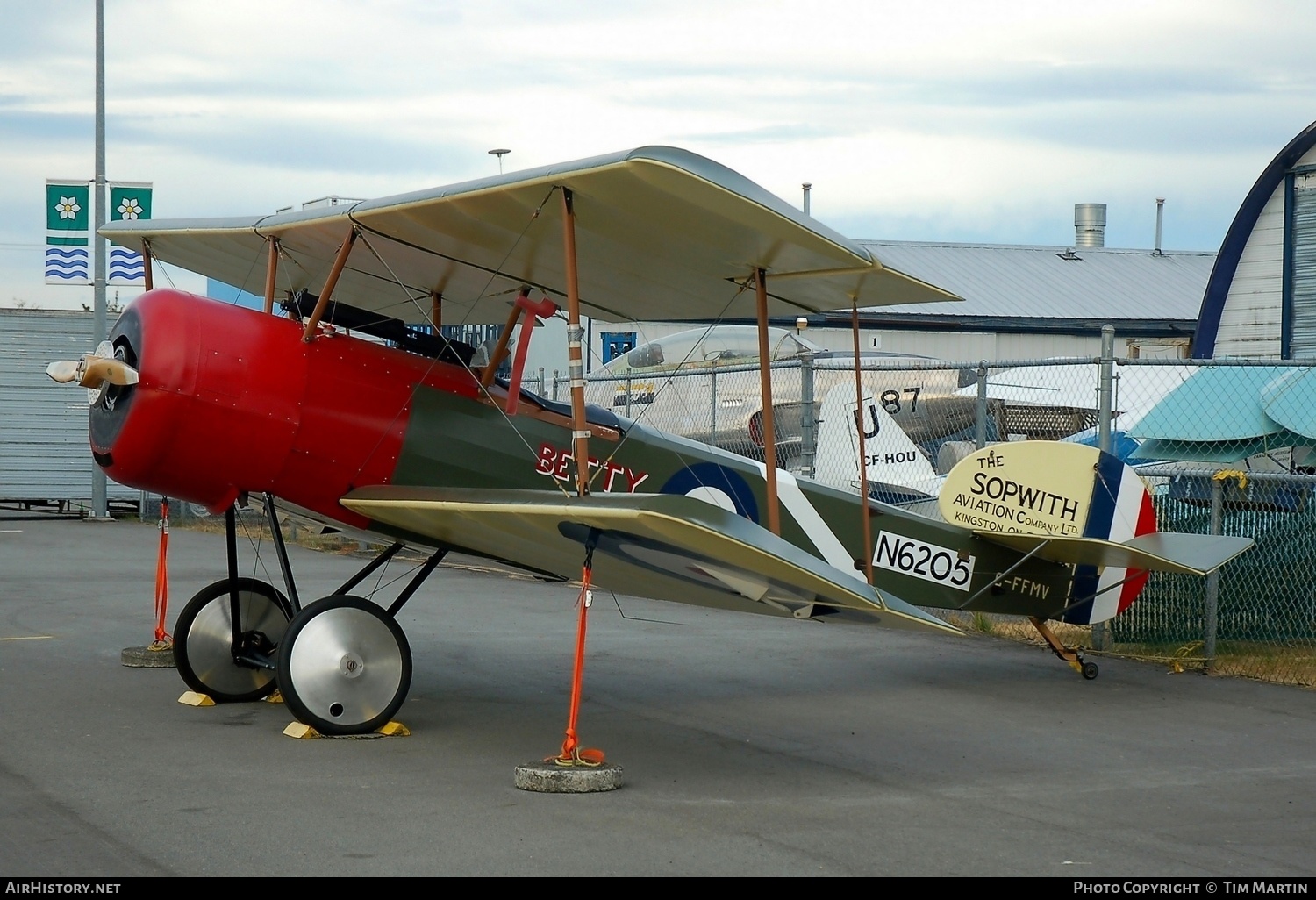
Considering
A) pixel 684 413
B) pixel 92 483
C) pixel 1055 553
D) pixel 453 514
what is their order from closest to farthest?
pixel 453 514 → pixel 1055 553 → pixel 684 413 → pixel 92 483

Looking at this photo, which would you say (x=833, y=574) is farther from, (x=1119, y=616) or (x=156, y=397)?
(x=1119, y=616)

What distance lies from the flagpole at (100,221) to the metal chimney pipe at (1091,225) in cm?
3341

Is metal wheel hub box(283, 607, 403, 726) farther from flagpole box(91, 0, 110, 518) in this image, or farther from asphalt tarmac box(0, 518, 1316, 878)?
flagpole box(91, 0, 110, 518)

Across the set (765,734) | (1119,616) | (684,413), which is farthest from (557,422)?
(684,413)

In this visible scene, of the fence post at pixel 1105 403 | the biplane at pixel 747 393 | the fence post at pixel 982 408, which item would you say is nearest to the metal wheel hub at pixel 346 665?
the fence post at pixel 1105 403

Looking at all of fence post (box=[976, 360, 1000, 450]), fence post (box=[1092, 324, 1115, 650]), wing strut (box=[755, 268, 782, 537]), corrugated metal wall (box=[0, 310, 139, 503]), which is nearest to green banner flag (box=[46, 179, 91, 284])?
corrugated metal wall (box=[0, 310, 139, 503])

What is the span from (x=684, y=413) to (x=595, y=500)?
14.7m

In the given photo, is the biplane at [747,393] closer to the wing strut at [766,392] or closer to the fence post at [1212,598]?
the fence post at [1212,598]

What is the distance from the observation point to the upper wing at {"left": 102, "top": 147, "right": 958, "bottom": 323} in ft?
17.8

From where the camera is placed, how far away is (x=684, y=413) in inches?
791

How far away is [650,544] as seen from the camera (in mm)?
5656

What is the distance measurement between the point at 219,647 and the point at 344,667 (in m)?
1.47

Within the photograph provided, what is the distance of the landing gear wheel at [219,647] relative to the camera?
7.64 meters

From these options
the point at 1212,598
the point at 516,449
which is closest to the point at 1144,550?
the point at 1212,598
